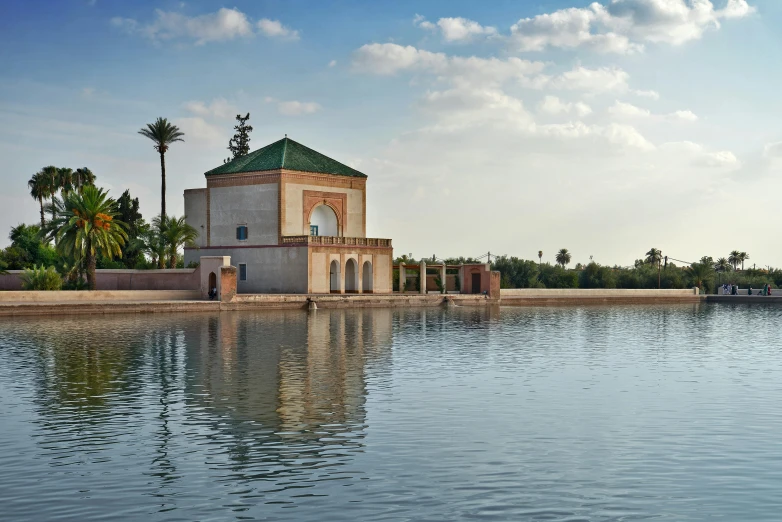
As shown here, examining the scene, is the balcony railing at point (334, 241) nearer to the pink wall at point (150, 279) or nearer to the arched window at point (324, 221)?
the arched window at point (324, 221)

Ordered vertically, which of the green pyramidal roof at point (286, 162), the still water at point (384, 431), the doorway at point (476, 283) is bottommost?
the still water at point (384, 431)

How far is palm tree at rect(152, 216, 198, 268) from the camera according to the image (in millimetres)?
53750

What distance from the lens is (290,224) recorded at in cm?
5578

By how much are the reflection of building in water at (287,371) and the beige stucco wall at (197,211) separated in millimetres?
20570

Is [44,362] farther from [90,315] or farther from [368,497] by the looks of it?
[90,315]

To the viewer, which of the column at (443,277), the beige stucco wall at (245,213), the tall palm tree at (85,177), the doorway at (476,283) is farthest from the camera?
the tall palm tree at (85,177)

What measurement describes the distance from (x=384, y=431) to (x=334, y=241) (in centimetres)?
4212

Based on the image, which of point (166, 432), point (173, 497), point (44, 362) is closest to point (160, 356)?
point (44, 362)

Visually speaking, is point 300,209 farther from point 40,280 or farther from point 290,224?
point 40,280

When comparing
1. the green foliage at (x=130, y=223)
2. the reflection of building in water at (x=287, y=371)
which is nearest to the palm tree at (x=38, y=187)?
the green foliage at (x=130, y=223)

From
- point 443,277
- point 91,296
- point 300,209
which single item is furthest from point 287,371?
point 443,277

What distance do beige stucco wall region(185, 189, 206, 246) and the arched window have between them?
22.3 feet

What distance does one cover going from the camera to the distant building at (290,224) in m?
54.7

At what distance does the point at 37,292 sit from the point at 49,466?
3277 cm
